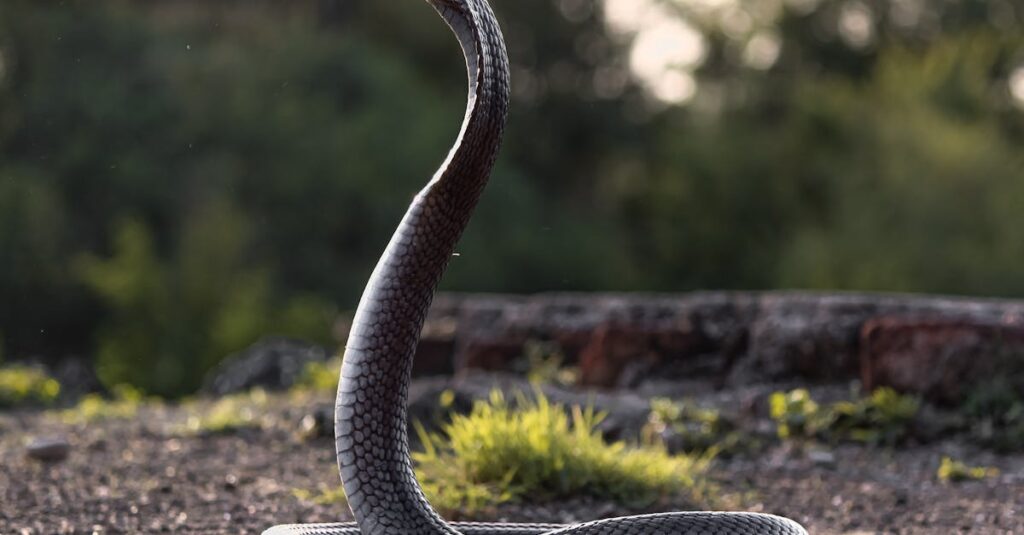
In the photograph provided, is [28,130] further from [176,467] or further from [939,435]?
[939,435]

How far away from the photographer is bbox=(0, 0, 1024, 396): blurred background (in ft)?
51.3

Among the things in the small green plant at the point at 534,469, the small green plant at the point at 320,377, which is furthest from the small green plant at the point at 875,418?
the small green plant at the point at 320,377

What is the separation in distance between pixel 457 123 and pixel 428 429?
1461 cm

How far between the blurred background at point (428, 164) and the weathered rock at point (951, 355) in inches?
340

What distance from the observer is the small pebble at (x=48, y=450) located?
19.2 ft

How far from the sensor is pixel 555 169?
2259 cm

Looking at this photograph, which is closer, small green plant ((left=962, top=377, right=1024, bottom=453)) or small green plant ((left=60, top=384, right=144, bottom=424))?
small green plant ((left=962, top=377, right=1024, bottom=453))

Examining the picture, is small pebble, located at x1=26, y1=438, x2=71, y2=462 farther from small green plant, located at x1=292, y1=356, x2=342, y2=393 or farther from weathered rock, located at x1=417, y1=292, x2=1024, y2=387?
weathered rock, located at x1=417, y1=292, x2=1024, y2=387

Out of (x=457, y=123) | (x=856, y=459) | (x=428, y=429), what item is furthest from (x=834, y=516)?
(x=457, y=123)

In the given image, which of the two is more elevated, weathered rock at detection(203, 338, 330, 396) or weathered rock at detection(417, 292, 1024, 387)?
weathered rock at detection(417, 292, 1024, 387)

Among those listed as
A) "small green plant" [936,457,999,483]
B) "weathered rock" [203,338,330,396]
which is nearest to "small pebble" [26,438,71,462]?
"weathered rock" [203,338,330,396]

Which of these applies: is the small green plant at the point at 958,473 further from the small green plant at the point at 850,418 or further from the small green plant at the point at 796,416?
the small green plant at the point at 796,416

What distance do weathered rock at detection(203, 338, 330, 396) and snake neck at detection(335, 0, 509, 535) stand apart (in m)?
6.53

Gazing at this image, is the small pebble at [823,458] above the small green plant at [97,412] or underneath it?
above
